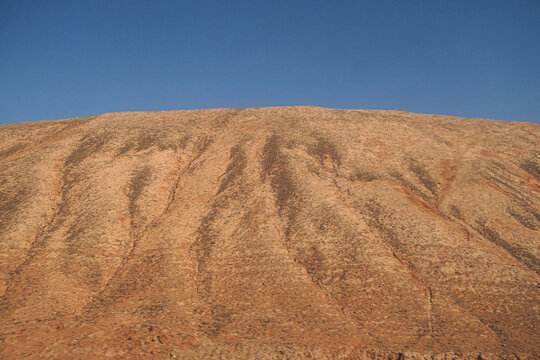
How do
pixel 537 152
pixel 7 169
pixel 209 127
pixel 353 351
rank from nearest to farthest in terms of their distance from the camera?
pixel 353 351 → pixel 7 169 → pixel 537 152 → pixel 209 127

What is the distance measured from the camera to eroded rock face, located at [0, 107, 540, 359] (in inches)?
592

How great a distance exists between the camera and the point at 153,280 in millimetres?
19859

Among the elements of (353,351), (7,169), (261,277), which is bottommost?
(353,351)

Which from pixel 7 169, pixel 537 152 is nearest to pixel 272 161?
pixel 7 169

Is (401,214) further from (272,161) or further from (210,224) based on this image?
(210,224)

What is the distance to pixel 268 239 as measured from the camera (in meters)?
23.3

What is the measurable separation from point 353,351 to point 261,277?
7395mm

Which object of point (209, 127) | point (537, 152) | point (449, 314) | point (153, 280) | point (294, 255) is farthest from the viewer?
point (209, 127)

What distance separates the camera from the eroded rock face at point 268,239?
15.0 m

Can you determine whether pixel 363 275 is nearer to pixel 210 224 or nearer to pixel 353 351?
pixel 353 351

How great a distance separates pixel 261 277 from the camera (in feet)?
65.9

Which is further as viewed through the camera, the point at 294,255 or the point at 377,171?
the point at 377,171

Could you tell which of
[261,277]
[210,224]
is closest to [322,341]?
[261,277]

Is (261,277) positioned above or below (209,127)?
below
